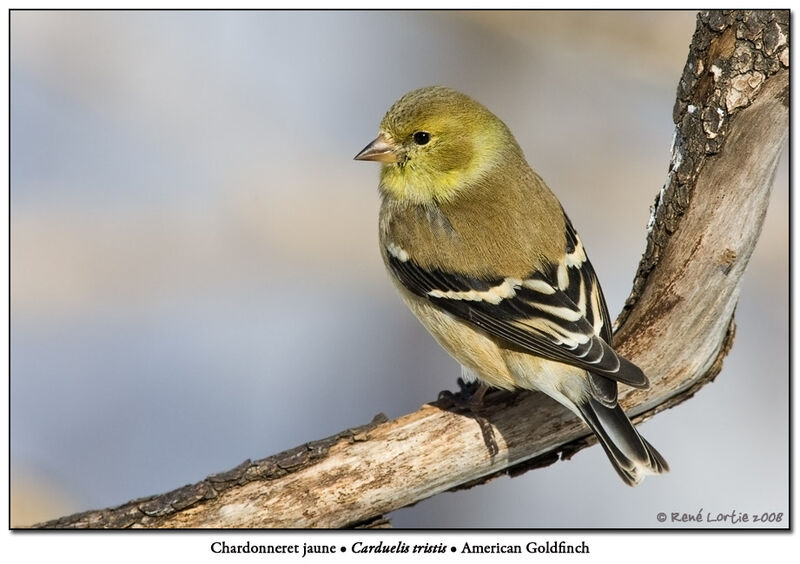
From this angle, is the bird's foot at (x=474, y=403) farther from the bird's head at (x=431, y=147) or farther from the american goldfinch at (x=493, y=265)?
the bird's head at (x=431, y=147)

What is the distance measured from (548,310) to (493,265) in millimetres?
333

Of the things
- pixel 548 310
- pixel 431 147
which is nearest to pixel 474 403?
pixel 548 310

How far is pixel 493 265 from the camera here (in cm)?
360

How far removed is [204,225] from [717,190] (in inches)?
133

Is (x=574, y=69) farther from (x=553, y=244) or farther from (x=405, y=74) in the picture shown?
(x=553, y=244)

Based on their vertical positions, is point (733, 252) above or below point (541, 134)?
below

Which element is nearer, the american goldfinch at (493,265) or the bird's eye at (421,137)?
the american goldfinch at (493,265)

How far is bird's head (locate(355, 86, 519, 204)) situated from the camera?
13.0 feet

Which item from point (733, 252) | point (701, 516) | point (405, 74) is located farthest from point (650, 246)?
point (405, 74)

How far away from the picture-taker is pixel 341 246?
565cm

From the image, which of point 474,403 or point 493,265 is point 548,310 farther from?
point 474,403

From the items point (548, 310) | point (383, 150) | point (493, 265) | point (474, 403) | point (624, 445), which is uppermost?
point (383, 150)

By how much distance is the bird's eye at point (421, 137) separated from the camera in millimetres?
3988

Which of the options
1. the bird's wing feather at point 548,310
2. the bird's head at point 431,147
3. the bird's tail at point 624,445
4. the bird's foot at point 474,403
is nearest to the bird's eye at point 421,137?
the bird's head at point 431,147
